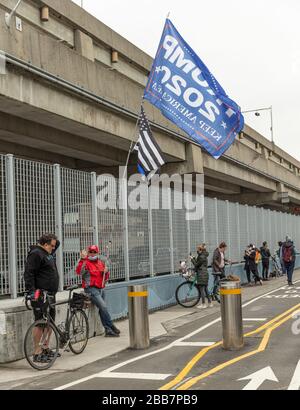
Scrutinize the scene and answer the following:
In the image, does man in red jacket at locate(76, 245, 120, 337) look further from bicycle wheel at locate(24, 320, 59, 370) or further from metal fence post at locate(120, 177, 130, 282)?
metal fence post at locate(120, 177, 130, 282)

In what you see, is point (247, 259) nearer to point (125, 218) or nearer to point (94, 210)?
point (125, 218)

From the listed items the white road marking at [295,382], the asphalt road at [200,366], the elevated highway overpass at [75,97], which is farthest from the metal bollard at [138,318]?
the elevated highway overpass at [75,97]

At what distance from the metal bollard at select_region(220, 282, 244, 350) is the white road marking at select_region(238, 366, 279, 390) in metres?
1.65

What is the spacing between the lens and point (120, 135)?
18.2 meters

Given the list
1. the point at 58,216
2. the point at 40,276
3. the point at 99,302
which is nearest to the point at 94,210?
the point at 58,216

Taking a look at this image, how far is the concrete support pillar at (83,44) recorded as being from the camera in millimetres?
21781

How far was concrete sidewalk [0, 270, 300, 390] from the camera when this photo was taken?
830 cm

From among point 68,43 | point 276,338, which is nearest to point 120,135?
point 68,43

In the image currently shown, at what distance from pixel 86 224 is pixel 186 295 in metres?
5.14

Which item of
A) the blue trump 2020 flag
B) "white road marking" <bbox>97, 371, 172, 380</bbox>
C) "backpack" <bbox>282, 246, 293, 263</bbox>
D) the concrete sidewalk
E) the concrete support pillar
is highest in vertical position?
the concrete support pillar

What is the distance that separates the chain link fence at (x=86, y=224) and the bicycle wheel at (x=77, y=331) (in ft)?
3.91

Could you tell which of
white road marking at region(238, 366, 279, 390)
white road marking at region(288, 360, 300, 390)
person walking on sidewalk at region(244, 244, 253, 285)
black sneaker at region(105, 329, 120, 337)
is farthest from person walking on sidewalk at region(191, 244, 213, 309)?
white road marking at region(288, 360, 300, 390)
